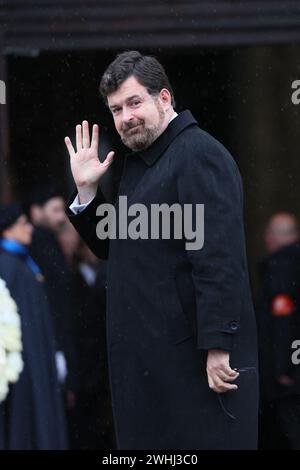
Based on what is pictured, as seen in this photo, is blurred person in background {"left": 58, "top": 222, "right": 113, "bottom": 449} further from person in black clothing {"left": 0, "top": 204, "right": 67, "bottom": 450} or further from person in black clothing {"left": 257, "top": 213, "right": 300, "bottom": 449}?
person in black clothing {"left": 257, "top": 213, "right": 300, "bottom": 449}

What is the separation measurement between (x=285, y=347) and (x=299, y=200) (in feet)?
8.47

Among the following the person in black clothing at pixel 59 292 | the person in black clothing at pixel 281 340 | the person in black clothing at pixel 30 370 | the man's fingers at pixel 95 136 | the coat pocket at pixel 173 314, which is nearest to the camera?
the coat pocket at pixel 173 314

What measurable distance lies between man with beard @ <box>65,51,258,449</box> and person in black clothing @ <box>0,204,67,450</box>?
1730mm

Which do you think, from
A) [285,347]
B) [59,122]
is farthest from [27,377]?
[59,122]

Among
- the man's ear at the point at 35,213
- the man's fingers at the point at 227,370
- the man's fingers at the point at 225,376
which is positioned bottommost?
the man's fingers at the point at 225,376

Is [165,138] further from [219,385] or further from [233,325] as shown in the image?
[219,385]

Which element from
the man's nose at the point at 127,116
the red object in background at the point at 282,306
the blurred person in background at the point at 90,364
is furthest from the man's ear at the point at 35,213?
the man's nose at the point at 127,116

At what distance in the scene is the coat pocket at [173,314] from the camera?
3.51 metres

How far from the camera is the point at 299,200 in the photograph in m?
8.22

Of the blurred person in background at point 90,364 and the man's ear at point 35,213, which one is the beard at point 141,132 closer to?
the blurred person in background at point 90,364

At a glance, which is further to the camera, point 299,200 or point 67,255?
point 299,200

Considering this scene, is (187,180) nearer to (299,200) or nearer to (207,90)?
(299,200)

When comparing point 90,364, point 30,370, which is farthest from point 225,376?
point 90,364

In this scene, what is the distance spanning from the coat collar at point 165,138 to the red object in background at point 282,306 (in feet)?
7.90
